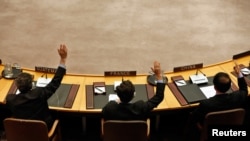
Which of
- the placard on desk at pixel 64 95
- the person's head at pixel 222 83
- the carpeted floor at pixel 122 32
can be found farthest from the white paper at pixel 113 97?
the carpeted floor at pixel 122 32

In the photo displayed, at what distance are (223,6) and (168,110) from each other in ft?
14.0

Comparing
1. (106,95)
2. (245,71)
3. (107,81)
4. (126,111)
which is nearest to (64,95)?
(106,95)

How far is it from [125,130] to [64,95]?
1008 mm

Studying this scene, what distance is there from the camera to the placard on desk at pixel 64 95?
4.11 metres

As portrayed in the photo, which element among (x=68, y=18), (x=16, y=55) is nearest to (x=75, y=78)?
(x=16, y=55)

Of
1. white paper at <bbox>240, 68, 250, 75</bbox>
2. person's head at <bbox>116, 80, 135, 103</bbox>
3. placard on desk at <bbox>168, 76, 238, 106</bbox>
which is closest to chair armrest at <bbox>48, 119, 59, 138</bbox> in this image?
person's head at <bbox>116, 80, 135, 103</bbox>

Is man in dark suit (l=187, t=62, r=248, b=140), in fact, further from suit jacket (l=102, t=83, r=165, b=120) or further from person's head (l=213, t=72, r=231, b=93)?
suit jacket (l=102, t=83, r=165, b=120)

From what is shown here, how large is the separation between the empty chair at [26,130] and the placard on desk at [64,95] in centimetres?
50

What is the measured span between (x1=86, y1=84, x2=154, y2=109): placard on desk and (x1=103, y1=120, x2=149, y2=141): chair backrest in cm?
53

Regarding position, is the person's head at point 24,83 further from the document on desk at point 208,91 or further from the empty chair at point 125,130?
the document on desk at point 208,91

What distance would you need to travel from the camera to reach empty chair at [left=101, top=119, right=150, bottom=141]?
137 inches

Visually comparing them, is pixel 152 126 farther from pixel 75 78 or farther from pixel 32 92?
pixel 32 92

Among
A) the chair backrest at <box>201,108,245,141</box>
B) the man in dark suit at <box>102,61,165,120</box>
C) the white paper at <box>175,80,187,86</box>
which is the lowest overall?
the chair backrest at <box>201,108,245,141</box>

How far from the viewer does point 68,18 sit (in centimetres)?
726
